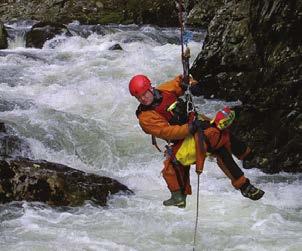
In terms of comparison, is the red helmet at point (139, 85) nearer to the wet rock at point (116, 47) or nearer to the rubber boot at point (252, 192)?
the rubber boot at point (252, 192)

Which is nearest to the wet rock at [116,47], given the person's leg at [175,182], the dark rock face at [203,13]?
the dark rock face at [203,13]

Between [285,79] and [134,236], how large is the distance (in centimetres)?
382

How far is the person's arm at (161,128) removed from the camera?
16.0 ft

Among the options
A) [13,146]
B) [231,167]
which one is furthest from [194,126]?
[13,146]

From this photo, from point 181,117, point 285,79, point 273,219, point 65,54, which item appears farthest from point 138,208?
point 65,54

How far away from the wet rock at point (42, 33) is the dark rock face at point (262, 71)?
6.66 meters

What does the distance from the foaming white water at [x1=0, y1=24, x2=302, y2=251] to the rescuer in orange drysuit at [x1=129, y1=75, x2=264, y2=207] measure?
96 centimetres

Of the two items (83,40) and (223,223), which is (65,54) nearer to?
(83,40)

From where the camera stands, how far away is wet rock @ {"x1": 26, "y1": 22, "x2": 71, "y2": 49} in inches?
672

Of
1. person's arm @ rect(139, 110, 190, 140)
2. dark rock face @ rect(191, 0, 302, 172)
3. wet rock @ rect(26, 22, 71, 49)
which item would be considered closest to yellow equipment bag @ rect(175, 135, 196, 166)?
person's arm @ rect(139, 110, 190, 140)

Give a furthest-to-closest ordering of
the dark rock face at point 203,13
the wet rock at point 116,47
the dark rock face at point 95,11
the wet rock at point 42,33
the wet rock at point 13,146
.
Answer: the dark rock face at point 95,11 → the dark rock face at point 203,13 → the wet rock at point 42,33 → the wet rock at point 116,47 → the wet rock at point 13,146

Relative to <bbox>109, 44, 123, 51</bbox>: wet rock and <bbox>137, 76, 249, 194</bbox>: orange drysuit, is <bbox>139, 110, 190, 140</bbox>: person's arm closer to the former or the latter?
<bbox>137, 76, 249, 194</bbox>: orange drysuit

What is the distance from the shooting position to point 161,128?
16.0ft

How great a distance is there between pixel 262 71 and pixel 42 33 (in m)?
9.55
